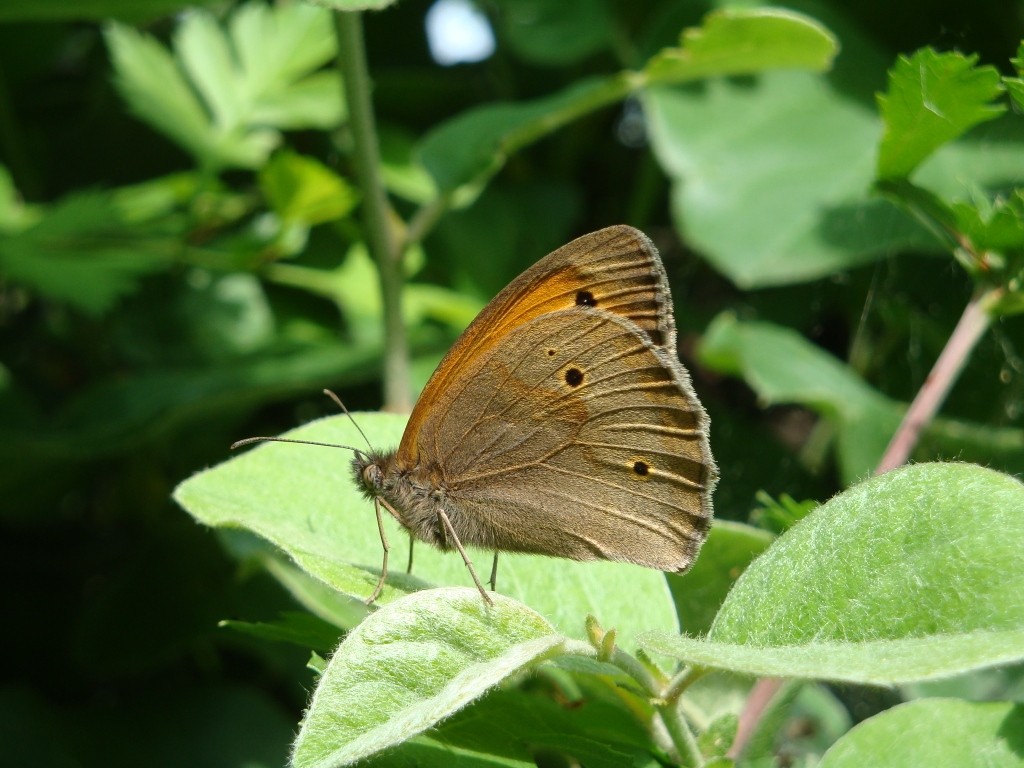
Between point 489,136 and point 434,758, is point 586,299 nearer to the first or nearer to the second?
point 489,136

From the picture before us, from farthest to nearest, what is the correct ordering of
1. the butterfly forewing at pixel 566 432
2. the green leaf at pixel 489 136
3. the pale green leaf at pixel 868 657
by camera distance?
the green leaf at pixel 489 136 → the butterfly forewing at pixel 566 432 → the pale green leaf at pixel 868 657

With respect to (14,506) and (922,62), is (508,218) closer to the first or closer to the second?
(14,506)

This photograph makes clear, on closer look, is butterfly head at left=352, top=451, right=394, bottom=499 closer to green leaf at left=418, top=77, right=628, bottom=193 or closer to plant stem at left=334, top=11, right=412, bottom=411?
plant stem at left=334, top=11, right=412, bottom=411

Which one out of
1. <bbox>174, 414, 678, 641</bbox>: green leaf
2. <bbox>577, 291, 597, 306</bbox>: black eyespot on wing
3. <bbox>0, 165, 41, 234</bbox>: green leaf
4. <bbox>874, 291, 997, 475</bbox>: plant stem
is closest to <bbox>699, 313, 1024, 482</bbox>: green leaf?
<bbox>874, 291, 997, 475</bbox>: plant stem

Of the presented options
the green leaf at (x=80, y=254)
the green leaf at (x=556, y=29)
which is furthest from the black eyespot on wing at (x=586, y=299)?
the green leaf at (x=556, y=29)

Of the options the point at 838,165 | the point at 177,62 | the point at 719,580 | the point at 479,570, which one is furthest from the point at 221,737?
the point at 838,165

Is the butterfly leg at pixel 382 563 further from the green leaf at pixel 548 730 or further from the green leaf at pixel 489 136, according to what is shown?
the green leaf at pixel 489 136
